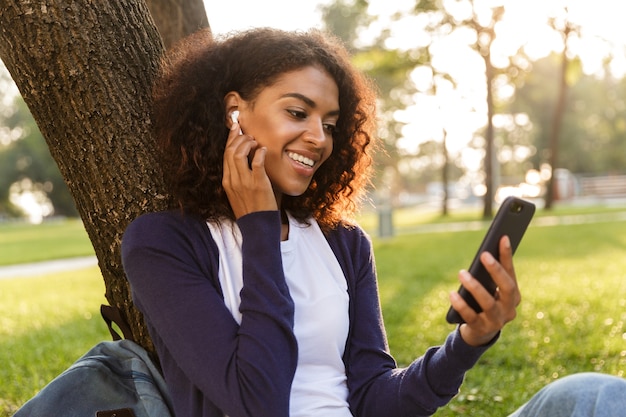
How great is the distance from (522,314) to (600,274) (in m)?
3.13

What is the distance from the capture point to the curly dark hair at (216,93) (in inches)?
87.9

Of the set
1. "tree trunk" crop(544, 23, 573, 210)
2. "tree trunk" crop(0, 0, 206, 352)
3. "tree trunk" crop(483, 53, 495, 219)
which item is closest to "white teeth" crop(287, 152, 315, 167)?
"tree trunk" crop(0, 0, 206, 352)

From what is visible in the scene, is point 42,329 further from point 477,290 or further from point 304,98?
point 477,290

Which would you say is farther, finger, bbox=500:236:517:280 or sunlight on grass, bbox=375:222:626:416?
sunlight on grass, bbox=375:222:626:416

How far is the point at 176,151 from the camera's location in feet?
7.51

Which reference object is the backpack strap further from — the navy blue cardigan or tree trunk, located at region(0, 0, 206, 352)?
the navy blue cardigan

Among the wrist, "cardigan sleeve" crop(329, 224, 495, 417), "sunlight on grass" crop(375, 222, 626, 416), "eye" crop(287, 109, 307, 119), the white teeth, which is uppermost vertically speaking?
"eye" crop(287, 109, 307, 119)

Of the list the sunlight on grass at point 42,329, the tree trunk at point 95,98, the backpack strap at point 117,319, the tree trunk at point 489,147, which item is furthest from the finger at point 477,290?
the tree trunk at point 489,147

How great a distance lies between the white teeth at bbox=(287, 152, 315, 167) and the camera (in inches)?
88.2

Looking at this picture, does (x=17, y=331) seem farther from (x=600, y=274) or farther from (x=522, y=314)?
(x=600, y=274)

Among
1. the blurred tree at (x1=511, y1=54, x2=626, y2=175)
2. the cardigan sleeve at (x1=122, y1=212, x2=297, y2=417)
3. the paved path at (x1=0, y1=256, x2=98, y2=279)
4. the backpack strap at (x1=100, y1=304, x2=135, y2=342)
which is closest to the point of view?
the cardigan sleeve at (x1=122, y1=212, x2=297, y2=417)

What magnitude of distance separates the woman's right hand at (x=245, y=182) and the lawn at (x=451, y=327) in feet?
9.03

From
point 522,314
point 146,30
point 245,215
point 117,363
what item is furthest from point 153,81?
point 522,314

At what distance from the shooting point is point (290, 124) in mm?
2207
